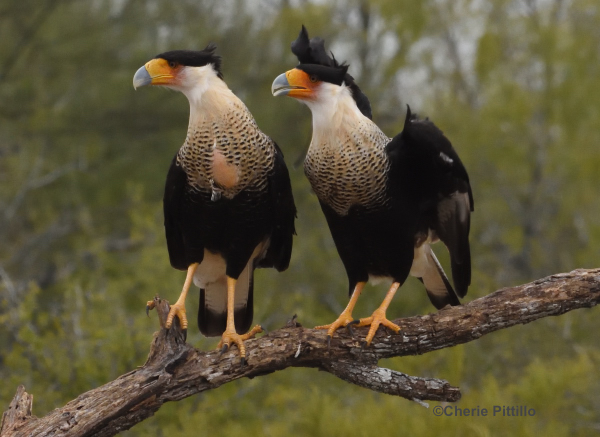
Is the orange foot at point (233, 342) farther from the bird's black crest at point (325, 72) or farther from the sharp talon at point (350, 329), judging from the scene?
the bird's black crest at point (325, 72)

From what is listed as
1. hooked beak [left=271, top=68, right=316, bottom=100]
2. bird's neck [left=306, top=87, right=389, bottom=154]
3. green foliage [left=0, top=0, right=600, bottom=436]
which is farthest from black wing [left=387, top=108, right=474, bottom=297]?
green foliage [left=0, top=0, right=600, bottom=436]

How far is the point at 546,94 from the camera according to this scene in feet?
44.8

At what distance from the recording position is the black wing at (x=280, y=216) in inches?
190

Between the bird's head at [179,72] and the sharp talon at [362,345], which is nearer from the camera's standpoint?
the sharp talon at [362,345]

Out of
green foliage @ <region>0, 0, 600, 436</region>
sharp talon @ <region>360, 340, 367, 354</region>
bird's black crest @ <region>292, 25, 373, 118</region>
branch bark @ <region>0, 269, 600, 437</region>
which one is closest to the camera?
branch bark @ <region>0, 269, 600, 437</region>

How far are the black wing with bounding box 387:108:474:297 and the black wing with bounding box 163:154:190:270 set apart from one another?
116 cm

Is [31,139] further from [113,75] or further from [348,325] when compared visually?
[348,325]

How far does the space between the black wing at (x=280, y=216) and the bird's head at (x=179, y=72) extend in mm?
568

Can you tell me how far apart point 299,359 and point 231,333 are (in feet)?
1.34

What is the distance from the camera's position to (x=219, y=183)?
15.3 feet

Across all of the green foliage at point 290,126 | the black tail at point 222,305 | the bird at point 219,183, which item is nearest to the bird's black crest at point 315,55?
the bird at point 219,183

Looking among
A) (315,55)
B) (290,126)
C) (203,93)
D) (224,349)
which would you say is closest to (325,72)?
(315,55)

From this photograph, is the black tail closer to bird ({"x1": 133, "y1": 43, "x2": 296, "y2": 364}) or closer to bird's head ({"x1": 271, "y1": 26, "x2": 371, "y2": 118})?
bird ({"x1": 133, "y1": 43, "x2": 296, "y2": 364})

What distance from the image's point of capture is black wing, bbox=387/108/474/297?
4676 millimetres
